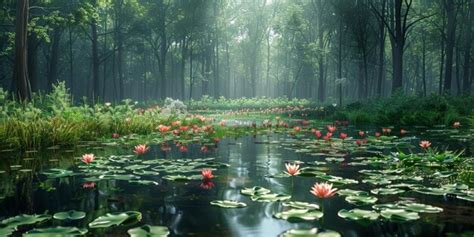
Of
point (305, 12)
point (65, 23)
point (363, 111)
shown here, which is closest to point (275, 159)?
point (363, 111)

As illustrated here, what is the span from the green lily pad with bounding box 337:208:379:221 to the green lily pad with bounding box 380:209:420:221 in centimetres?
8

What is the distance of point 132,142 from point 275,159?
4243 mm

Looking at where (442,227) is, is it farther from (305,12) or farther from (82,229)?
(305,12)

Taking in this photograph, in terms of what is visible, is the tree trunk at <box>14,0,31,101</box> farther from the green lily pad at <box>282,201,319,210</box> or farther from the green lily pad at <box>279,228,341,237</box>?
the green lily pad at <box>279,228,341,237</box>

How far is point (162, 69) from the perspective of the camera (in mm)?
40750

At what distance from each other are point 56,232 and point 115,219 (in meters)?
0.47

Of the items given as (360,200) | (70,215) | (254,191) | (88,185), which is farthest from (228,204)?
(88,185)

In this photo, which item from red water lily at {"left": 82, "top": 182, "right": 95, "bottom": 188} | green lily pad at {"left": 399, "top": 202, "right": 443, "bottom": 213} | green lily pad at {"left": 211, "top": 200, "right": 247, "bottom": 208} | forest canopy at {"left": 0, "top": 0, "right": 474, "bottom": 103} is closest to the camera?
green lily pad at {"left": 399, "top": 202, "right": 443, "bottom": 213}

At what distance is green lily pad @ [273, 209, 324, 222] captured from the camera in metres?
3.23

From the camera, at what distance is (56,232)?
110 inches

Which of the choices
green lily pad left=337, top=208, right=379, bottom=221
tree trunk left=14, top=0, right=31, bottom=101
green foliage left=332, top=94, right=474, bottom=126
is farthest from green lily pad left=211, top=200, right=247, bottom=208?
green foliage left=332, top=94, right=474, bottom=126

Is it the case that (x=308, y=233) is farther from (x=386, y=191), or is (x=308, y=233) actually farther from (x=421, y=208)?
(x=386, y=191)

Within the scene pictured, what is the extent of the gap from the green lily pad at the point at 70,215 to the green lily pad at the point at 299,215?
66.5 inches

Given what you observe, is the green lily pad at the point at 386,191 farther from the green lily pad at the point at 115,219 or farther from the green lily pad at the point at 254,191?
the green lily pad at the point at 115,219
